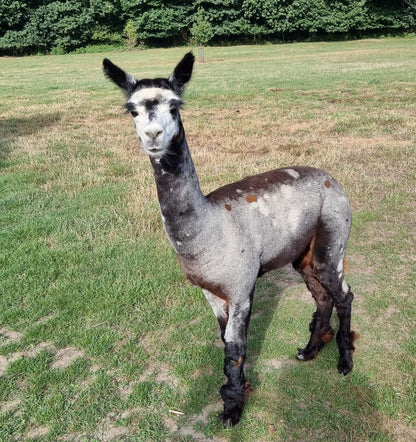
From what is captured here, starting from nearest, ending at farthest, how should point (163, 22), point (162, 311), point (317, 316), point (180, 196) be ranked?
point (180, 196), point (317, 316), point (162, 311), point (163, 22)

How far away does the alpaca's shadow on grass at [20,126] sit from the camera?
40.6ft

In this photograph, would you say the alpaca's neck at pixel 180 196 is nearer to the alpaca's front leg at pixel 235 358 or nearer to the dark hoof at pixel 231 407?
the alpaca's front leg at pixel 235 358

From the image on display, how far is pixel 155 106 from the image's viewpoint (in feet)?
9.43

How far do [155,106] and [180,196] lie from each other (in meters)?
0.69

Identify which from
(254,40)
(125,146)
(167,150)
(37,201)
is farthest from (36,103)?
(254,40)

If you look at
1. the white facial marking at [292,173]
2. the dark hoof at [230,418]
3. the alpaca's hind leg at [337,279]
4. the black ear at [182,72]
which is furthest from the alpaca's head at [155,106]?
the dark hoof at [230,418]

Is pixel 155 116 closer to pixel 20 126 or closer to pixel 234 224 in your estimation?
pixel 234 224

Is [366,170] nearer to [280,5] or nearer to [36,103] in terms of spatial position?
[36,103]

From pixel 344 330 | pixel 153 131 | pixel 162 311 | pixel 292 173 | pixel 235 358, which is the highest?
pixel 153 131

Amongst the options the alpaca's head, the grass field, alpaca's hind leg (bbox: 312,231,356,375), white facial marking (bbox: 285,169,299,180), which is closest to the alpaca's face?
the alpaca's head

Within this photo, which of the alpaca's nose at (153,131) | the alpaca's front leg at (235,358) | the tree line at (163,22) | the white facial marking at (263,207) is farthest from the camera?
the tree line at (163,22)

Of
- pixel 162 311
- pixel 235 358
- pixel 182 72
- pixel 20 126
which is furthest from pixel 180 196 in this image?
pixel 20 126

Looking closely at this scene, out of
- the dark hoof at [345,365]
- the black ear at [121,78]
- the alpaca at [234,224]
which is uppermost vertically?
the black ear at [121,78]

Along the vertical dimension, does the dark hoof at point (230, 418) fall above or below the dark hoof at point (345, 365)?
above
